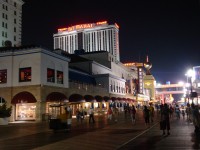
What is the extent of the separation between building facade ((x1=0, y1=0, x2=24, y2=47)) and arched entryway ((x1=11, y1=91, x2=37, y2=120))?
52.6 m

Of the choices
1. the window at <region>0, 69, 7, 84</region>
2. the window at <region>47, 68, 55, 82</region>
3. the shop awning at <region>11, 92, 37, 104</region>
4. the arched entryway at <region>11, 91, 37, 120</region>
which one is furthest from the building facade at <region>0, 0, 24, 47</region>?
the shop awning at <region>11, 92, 37, 104</region>

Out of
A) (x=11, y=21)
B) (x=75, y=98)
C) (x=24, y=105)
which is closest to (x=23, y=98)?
(x=24, y=105)

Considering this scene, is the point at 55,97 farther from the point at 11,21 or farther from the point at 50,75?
the point at 11,21

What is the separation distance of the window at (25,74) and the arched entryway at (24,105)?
2.04 meters

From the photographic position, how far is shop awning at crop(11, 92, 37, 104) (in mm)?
37709

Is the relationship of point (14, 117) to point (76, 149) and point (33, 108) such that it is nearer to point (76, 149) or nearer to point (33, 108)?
point (33, 108)

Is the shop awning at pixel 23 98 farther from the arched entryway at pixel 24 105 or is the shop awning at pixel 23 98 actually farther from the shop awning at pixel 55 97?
the shop awning at pixel 55 97

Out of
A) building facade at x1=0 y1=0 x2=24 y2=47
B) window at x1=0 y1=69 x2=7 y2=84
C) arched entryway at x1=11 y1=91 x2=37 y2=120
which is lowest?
arched entryway at x1=11 y1=91 x2=37 y2=120

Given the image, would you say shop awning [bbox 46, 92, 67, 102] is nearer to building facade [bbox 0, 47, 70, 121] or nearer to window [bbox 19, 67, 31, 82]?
building facade [bbox 0, 47, 70, 121]

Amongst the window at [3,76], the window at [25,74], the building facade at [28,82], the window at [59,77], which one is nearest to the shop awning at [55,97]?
the building facade at [28,82]

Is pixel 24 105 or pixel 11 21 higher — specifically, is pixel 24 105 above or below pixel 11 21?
below

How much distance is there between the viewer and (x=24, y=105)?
130ft

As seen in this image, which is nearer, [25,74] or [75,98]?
[25,74]

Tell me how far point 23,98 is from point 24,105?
7.01 feet
